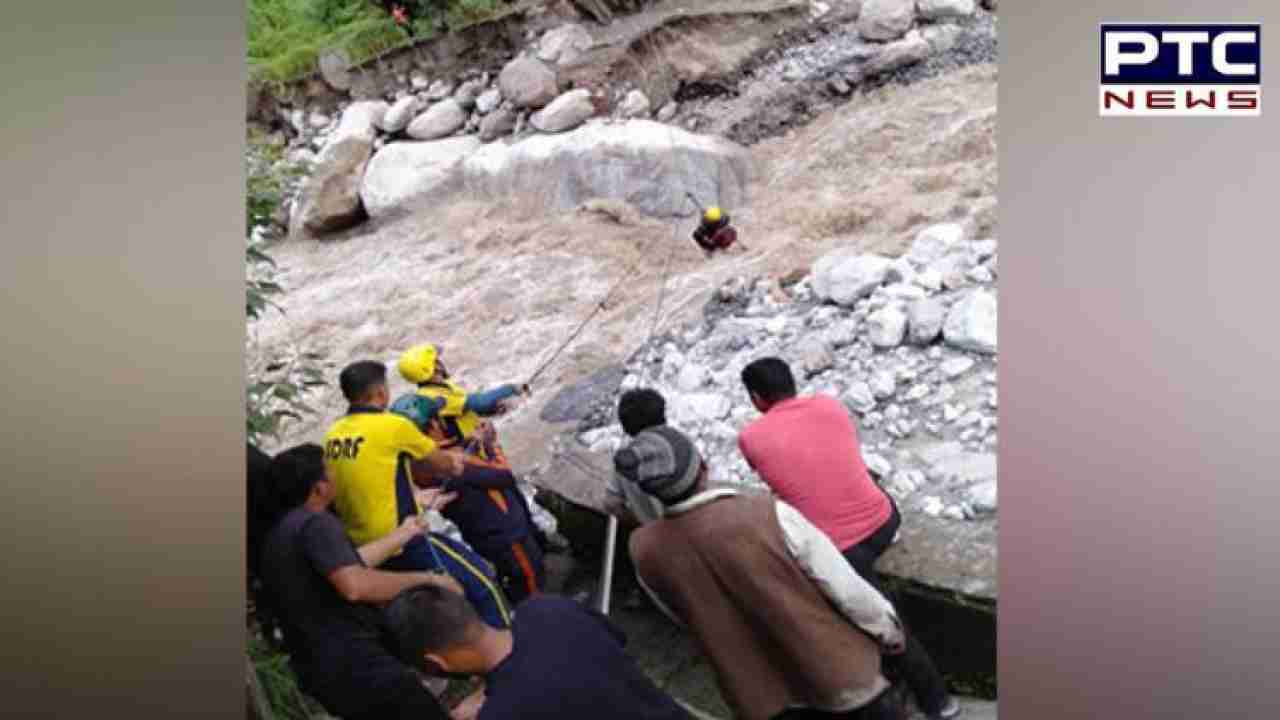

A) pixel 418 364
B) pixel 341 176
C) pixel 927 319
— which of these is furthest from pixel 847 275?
pixel 341 176

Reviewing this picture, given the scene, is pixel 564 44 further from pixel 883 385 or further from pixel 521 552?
pixel 521 552

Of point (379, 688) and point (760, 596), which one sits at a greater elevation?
point (760, 596)

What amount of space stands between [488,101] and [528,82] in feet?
0.53

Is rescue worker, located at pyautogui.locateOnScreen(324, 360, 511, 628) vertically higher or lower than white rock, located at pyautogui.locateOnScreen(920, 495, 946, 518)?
higher

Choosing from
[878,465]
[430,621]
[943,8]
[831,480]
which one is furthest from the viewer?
[943,8]

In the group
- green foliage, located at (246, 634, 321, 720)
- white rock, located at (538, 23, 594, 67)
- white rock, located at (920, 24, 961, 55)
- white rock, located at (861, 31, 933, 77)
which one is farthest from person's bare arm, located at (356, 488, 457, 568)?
white rock, located at (920, 24, 961, 55)

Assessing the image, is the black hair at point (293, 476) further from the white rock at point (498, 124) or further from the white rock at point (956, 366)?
the white rock at point (956, 366)

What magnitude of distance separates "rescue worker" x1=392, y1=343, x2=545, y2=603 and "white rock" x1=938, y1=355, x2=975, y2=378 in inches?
47.1

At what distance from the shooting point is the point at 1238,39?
8.52 feet

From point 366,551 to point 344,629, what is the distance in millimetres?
196

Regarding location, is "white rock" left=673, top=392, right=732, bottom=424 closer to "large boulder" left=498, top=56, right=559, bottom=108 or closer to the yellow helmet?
the yellow helmet

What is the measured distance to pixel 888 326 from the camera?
2.70 metres

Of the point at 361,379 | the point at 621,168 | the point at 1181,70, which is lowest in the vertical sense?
the point at 361,379

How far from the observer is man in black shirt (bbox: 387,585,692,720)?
190 centimetres
